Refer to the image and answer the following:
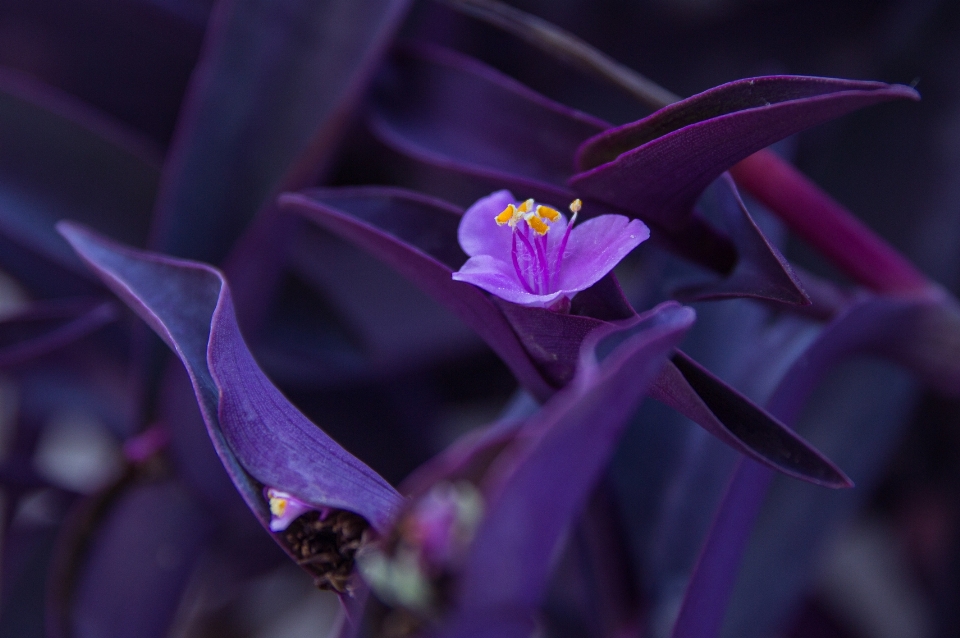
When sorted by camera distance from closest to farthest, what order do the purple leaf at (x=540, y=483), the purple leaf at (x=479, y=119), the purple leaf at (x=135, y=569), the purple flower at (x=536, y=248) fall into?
the purple leaf at (x=540, y=483) → the purple flower at (x=536, y=248) → the purple leaf at (x=479, y=119) → the purple leaf at (x=135, y=569)

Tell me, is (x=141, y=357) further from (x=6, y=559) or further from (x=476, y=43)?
(x=476, y=43)

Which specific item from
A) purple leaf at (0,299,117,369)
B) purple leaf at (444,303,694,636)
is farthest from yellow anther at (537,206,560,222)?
purple leaf at (0,299,117,369)

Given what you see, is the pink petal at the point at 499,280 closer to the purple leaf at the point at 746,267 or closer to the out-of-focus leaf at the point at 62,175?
the purple leaf at the point at 746,267

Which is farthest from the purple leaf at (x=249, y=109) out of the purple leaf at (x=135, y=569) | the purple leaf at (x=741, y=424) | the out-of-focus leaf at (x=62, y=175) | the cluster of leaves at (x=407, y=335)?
the purple leaf at (x=741, y=424)

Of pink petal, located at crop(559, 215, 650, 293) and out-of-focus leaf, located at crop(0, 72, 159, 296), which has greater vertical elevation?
pink petal, located at crop(559, 215, 650, 293)

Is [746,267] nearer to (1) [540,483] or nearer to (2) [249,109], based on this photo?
(1) [540,483]

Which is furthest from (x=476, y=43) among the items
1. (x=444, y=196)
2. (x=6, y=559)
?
(x=6, y=559)

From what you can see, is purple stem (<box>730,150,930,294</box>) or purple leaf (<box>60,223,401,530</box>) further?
purple stem (<box>730,150,930,294</box>)

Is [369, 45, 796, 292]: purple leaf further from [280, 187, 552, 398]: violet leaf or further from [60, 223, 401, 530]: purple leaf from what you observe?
[60, 223, 401, 530]: purple leaf
